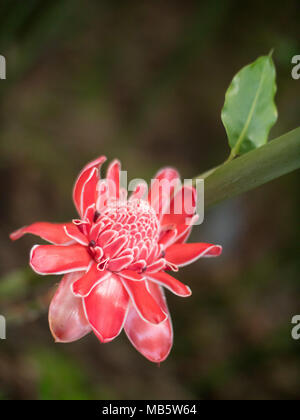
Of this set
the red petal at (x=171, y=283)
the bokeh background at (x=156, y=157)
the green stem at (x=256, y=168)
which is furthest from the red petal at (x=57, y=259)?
the bokeh background at (x=156, y=157)

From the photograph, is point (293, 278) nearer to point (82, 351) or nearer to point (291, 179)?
point (291, 179)

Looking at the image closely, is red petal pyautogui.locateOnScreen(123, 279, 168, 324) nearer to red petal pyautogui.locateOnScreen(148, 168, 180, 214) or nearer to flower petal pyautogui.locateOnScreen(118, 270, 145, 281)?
flower petal pyautogui.locateOnScreen(118, 270, 145, 281)

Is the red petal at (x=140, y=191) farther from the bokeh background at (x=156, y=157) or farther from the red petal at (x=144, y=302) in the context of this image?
the bokeh background at (x=156, y=157)

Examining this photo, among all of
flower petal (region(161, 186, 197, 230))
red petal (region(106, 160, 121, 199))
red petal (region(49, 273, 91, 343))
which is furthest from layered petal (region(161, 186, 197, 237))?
red petal (region(49, 273, 91, 343))

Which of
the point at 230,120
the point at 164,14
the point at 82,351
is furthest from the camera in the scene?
the point at 164,14

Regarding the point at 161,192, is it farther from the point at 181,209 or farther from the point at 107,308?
the point at 107,308
